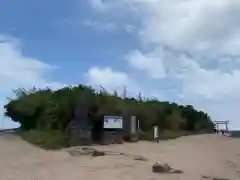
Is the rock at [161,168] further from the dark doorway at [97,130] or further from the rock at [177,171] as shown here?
the dark doorway at [97,130]

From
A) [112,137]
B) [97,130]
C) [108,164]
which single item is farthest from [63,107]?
[108,164]

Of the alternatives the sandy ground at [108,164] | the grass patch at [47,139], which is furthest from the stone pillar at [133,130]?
the sandy ground at [108,164]

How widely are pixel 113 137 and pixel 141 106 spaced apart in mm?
6154

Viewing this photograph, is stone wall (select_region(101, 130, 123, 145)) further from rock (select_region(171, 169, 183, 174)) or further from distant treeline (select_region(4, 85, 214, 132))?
rock (select_region(171, 169, 183, 174))

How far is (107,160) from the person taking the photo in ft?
52.0

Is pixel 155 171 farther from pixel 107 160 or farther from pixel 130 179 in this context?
pixel 107 160

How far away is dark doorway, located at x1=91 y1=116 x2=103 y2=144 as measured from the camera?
24403 millimetres

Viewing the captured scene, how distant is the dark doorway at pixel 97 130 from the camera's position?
24403 mm

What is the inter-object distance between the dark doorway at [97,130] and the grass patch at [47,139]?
1805mm

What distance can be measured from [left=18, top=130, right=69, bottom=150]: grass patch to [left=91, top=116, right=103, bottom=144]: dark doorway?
5.92 ft

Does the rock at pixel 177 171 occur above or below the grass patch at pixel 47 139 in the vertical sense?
below

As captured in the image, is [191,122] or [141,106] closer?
[141,106]

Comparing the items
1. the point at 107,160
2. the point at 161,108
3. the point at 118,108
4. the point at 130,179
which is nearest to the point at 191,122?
the point at 161,108

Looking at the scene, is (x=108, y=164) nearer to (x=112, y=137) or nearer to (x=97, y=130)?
(x=112, y=137)
